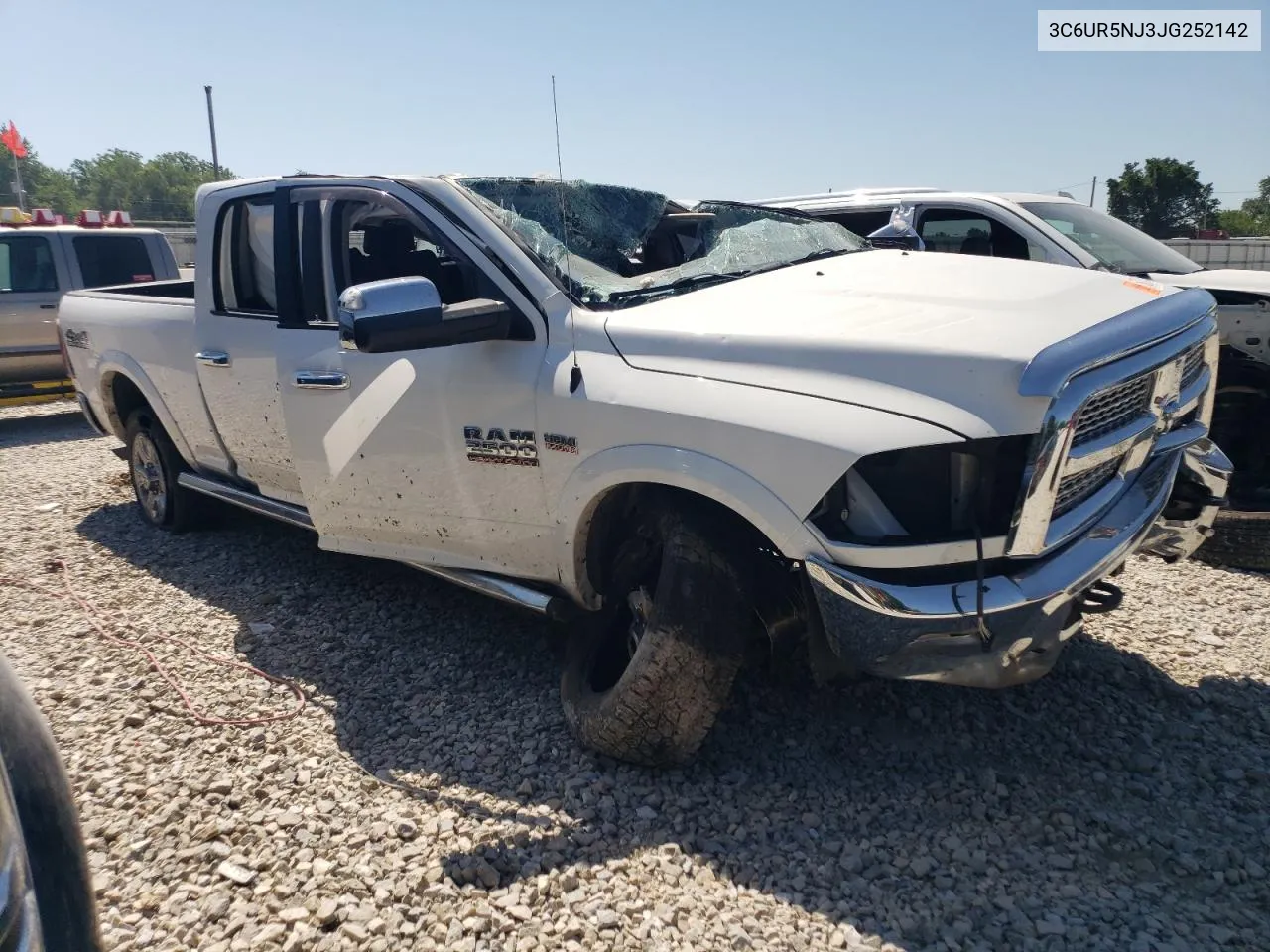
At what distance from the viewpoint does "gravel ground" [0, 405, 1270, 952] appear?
2432 millimetres

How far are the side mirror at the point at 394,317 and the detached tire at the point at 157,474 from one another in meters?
3.30

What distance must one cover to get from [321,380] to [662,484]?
166cm

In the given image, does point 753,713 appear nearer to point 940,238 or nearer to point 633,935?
point 633,935

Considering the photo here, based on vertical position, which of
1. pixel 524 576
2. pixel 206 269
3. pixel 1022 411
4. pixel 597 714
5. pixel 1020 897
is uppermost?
pixel 206 269

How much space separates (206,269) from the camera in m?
4.79

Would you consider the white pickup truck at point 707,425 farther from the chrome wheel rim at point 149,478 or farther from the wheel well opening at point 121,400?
the wheel well opening at point 121,400

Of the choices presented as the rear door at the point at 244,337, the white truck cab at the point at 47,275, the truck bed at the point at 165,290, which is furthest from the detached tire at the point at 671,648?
the white truck cab at the point at 47,275

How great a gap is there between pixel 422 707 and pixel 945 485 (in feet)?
6.90

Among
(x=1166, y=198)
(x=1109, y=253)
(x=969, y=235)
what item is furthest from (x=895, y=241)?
(x=1166, y=198)

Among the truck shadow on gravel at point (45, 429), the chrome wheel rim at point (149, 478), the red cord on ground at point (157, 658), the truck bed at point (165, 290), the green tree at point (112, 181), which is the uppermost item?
the green tree at point (112, 181)

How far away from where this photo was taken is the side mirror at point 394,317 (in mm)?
2875

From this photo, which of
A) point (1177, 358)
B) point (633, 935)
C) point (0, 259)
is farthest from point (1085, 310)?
point (0, 259)

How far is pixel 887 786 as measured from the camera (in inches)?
117

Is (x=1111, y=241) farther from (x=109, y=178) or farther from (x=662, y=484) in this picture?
(x=109, y=178)
